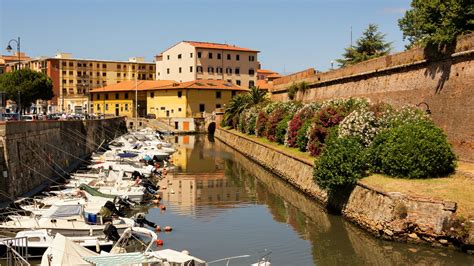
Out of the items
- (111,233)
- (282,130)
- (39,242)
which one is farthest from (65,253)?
(282,130)

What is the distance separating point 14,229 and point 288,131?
93.8ft

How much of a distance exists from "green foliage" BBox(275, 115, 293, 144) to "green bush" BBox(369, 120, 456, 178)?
22931mm

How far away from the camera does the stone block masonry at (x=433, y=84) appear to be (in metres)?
29.9

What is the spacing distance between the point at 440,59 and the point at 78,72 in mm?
115765

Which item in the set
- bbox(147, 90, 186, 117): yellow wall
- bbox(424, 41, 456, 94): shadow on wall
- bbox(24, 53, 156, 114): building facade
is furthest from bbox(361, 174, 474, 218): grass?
bbox(24, 53, 156, 114): building facade

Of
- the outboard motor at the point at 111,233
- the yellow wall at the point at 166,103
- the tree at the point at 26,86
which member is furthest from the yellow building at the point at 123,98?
the outboard motor at the point at 111,233

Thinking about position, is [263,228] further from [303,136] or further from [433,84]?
[303,136]

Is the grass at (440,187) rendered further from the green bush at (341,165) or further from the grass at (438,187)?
the green bush at (341,165)

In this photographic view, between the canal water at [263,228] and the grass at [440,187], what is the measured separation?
2.13 metres

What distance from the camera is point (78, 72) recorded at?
449ft

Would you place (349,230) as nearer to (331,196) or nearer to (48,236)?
A: (331,196)

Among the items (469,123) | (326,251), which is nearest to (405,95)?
(469,123)

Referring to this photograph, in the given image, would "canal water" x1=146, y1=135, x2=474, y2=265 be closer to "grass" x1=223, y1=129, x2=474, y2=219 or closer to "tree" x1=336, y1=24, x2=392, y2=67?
"grass" x1=223, y1=129, x2=474, y2=219

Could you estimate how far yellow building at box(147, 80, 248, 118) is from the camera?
98.5m
